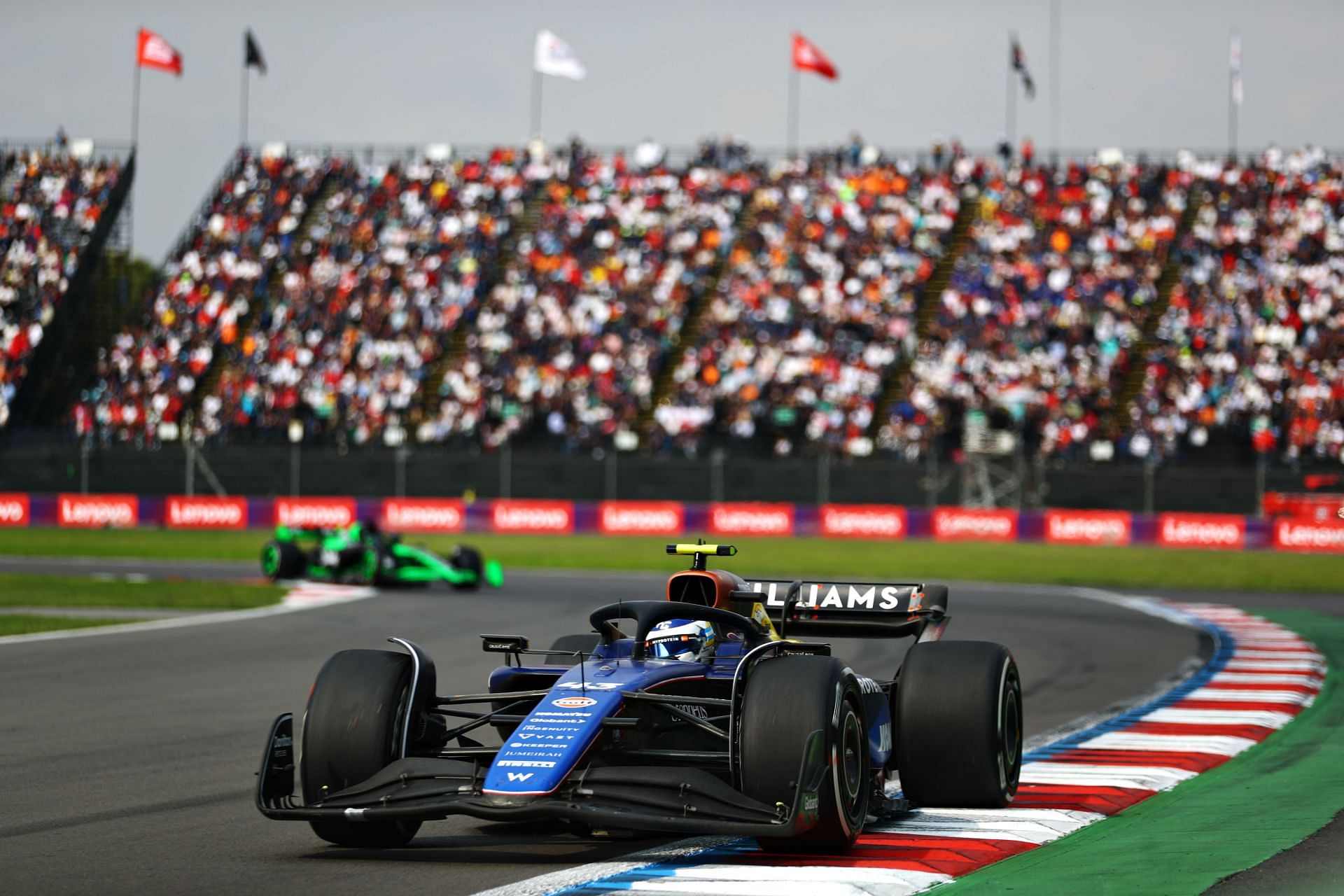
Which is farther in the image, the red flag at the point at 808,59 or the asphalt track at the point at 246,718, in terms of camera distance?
the red flag at the point at 808,59

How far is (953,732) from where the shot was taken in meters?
7.82

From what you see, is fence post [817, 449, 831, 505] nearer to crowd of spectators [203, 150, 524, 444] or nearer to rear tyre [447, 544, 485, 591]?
crowd of spectators [203, 150, 524, 444]

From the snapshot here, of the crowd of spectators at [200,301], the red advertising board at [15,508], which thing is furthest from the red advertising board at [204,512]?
the red advertising board at [15,508]

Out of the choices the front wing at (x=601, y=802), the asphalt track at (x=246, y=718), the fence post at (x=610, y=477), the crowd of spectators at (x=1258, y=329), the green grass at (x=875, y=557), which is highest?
the crowd of spectators at (x=1258, y=329)

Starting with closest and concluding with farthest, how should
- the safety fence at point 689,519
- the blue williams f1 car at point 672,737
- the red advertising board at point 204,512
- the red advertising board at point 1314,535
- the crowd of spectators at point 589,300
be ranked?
1. the blue williams f1 car at point 672,737
2. the red advertising board at point 1314,535
3. the safety fence at point 689,519
4. the red advertising board at point 204,512
5. the crowd of spectators at point 589,300

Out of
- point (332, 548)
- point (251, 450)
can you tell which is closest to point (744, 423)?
point (251, 450)

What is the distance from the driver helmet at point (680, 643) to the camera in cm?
→ 783

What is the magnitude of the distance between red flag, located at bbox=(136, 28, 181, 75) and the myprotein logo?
16.1m

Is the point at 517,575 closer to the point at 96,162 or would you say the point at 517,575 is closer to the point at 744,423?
the point at 744,423

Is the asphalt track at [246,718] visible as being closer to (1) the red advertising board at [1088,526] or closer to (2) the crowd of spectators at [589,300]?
(1) the red advertising board at [1088,526]

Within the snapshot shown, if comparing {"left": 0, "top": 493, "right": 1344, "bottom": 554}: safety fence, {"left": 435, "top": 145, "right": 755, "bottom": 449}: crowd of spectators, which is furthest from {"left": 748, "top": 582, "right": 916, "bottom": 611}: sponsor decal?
{"left": 435, "top": 145, "right": 755, "bottom": 449}: crowd of spectators

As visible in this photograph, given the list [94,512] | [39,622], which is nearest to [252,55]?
[94,512]

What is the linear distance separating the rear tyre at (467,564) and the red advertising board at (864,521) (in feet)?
40.9

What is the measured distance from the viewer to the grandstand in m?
36.8
